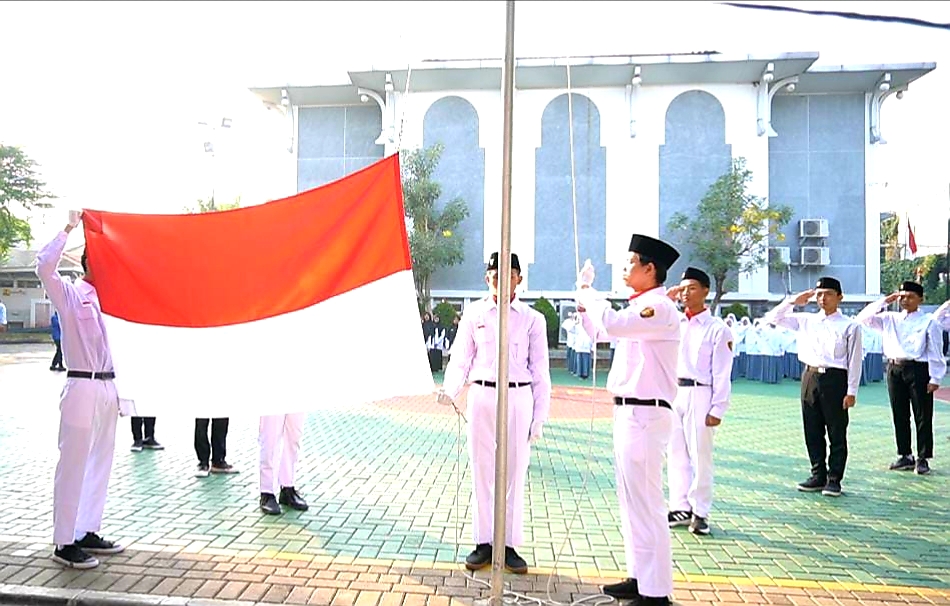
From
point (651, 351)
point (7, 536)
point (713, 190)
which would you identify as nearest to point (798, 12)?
point (651, 351)

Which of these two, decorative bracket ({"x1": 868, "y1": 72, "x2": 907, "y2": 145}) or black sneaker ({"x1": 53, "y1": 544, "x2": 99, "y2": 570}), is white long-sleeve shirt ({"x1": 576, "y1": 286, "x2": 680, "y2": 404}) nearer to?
black sneaker ({"x1": 53, "y1": 544, "x2": 99, "y2": 570})

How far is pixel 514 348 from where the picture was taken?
4.75m

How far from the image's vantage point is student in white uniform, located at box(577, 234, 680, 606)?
3.94 metres

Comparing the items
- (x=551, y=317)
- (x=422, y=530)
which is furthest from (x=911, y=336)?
(x=551, y=317)

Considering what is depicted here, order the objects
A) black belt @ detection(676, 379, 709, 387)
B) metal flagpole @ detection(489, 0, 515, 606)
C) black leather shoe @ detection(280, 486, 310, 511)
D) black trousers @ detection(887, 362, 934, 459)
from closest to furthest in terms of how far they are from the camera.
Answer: metal flagpole @ detection(489, 0, 515, 606)
black belt @ detection(676, 379, 709, 387)
black leather shoe @ detection(280, 486, 310, 511)
black trousers @ detection(887, 362, 934, 459)

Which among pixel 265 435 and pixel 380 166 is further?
pixel 265 435

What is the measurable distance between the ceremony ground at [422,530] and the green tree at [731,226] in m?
15.7

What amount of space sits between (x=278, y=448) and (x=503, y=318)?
3030 mm

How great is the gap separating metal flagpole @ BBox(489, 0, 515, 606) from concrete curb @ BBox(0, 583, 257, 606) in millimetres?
1391

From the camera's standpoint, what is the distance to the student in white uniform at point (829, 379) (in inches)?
267

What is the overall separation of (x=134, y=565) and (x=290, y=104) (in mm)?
25712

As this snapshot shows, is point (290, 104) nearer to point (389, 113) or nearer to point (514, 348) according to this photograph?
point (389, 113)

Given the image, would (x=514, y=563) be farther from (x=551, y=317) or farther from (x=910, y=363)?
(x=551, y=317)

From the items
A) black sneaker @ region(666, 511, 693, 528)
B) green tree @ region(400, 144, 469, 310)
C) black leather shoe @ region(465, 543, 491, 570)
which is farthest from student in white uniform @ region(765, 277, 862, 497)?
green tree @ region(400, 144, 469, 310)
